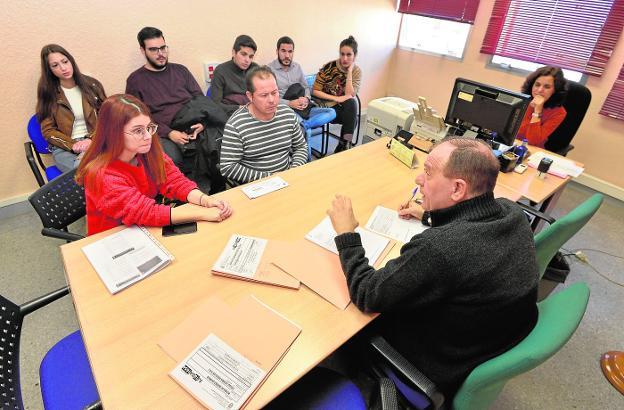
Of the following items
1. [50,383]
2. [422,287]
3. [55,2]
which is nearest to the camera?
[422,287]

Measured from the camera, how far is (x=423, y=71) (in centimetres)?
454

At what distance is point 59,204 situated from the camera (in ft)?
5.22

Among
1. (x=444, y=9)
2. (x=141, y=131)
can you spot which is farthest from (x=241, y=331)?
(x=444, y=9)

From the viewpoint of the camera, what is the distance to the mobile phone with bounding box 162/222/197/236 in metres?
1.36

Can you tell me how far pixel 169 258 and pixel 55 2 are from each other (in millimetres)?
2235

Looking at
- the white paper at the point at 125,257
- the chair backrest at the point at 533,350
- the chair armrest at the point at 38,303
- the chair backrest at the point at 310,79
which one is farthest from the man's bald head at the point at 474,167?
the chair backrest at the point at 310,79

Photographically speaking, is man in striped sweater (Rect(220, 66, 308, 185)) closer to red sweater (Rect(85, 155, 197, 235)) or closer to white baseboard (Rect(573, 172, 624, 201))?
red sweater (Rect(85, 155, 197, 235))

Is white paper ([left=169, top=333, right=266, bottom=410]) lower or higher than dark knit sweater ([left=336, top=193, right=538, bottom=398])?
lower

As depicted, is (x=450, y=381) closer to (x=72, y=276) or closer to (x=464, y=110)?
(x=72, y=276)

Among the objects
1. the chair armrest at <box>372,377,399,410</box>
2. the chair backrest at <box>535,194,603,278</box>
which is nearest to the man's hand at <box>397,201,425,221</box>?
the chair backrest at <box>535,194,603,278</box>

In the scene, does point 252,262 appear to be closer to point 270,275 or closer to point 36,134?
point 270,275

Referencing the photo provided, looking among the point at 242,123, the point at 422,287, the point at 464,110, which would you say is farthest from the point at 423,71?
the point at 422,287

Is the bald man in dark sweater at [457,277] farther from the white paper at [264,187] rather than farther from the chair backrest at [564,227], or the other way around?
the white paper at [264,187]

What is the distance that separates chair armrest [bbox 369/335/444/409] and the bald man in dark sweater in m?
0.08
